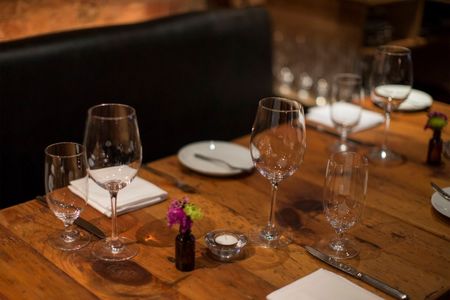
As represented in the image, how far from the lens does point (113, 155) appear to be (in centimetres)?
125

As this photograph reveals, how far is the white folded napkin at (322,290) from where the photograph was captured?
45.1 inches

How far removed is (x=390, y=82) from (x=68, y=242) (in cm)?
99

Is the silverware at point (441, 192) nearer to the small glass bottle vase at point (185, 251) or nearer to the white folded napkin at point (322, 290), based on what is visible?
the white folded napkin at point (322, 290)

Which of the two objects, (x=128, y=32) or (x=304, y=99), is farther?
(x=304, y=99)

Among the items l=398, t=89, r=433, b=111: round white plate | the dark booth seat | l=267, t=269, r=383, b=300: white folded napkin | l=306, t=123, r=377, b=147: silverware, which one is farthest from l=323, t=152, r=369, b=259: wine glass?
the dark booth seat

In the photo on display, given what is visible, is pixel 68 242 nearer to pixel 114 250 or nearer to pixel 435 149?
pixel 114 250

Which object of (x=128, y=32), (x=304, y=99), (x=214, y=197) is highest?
(x=128, y=32)

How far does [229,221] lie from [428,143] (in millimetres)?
778

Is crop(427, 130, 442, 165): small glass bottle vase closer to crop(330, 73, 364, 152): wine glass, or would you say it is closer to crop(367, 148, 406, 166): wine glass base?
crop(367, 148, 406, 166): wine glass base

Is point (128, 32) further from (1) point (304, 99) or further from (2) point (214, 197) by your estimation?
(1) point (304, 99)

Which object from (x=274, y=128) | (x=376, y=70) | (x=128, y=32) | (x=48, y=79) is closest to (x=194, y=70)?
(x=128, y=32)

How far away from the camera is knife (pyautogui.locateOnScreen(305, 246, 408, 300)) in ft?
3.87

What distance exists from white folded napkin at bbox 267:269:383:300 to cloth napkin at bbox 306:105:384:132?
2.92 ft

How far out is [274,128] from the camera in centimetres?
134
